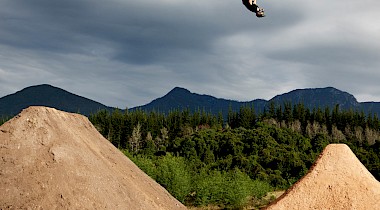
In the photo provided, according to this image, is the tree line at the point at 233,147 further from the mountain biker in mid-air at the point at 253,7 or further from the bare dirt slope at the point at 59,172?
the mountain biker in mid-air at the point at 253,7

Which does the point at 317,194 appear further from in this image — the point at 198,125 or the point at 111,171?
the point at 198,125

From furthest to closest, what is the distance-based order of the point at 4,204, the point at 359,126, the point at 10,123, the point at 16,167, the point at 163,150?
the point at 359,126
the point at 163,150
the point at 10,123
the point at 16,167
the point at 4,204

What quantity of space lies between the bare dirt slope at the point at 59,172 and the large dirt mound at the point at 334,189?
6.11 meters

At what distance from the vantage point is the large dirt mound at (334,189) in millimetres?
21516

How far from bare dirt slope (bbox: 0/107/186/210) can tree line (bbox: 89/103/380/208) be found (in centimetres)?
4325

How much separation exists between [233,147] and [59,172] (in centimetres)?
7715

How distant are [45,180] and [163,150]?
82300mm

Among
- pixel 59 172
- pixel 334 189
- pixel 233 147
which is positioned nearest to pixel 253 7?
pixel 59 172

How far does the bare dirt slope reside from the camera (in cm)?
1603

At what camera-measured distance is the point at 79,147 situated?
18.4 meters

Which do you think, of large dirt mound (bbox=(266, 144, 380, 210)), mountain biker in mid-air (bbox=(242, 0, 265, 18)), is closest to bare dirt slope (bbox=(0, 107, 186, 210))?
large dirt mound (bbox=(266, 144, 380, 210))

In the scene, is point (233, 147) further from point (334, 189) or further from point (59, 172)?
point (59, 172)

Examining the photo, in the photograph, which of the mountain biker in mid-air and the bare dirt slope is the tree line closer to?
the bare dirt slope

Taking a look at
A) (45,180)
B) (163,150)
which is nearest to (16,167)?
(45,180)
